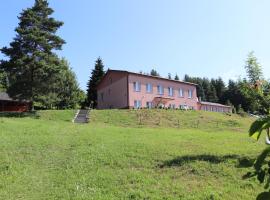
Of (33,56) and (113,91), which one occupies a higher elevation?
(33,56)

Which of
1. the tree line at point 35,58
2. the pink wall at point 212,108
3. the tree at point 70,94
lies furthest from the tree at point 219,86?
the tree line at point 35,58

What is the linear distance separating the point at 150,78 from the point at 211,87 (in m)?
65.8

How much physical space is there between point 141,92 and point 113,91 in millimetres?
4443

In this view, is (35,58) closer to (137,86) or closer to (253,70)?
(137,86)

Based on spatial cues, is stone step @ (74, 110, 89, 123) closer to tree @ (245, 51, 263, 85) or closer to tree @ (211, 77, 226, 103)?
tree @ (245, 51, 263, 85)

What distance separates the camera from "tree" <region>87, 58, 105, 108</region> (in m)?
64.5

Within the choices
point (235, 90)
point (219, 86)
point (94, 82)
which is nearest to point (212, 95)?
point (219, 86)

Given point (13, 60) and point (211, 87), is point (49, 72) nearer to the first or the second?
point (13, 60)

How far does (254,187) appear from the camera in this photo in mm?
11117

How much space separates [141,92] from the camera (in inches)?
1993

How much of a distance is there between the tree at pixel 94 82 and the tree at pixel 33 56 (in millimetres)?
22433

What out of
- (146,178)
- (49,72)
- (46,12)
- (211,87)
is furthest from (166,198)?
(211,87)

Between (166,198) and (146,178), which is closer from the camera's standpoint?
(166,198)

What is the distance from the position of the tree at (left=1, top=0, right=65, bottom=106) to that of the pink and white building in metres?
11.5
